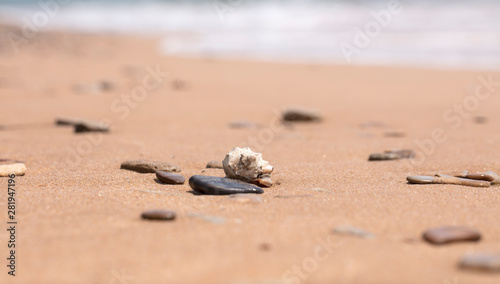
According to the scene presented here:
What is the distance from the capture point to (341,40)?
1359cm

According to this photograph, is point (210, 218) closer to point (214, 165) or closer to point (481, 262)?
point (481, 262)

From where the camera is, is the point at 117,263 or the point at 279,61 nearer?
the point at 117,263

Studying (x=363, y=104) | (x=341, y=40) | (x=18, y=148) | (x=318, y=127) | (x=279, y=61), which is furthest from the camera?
(x=341, y=40)

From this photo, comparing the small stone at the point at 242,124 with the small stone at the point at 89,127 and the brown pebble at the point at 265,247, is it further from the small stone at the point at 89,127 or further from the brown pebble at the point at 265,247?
the brown pebble at the point at 265,247

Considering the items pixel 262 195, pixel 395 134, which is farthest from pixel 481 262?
pixel 395 134

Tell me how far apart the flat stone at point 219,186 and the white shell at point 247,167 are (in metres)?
0.09

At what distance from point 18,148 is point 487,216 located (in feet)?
10.4

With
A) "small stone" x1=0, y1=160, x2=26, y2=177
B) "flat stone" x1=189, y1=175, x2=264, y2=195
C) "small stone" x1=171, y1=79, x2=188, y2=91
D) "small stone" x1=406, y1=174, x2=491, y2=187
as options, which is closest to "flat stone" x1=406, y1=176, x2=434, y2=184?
"small stone" x1=406, y1=174, x2=491, y2=187

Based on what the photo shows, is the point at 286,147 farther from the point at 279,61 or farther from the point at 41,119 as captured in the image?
the point at 279,61

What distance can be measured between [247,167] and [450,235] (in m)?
1.14

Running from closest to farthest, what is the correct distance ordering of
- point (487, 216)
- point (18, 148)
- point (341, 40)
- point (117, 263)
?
point (117, 263)
point (487, 216)
point (18, 148)
point (341, 40)

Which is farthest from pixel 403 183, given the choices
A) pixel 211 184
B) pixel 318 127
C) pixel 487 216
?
pixel 318 127

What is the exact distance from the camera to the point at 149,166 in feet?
10.4

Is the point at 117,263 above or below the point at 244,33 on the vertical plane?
below
